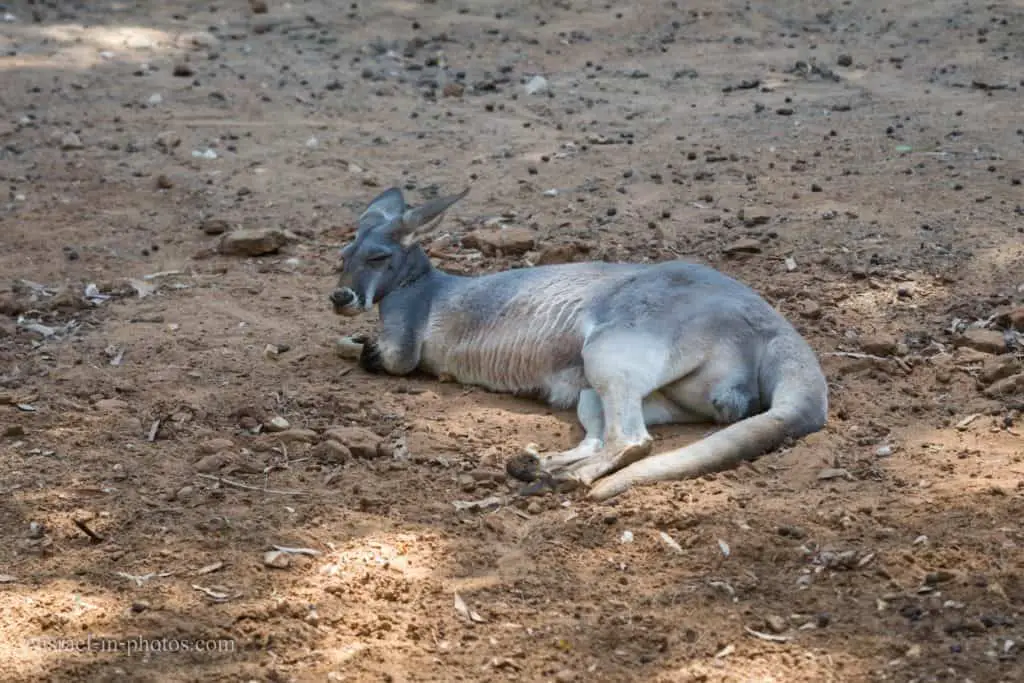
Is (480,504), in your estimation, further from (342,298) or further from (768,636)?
(342,298)

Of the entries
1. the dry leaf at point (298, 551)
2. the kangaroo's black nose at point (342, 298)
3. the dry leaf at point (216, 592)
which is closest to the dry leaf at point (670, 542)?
the dry leaf at point (298, 551)

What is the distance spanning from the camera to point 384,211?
609 centimetres

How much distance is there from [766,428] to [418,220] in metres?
1.93

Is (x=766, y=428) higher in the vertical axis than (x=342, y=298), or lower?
higher

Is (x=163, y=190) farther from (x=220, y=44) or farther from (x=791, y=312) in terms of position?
(x=791, y=312)

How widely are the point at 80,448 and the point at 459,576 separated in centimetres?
148

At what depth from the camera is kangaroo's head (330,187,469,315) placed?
5.84 meters

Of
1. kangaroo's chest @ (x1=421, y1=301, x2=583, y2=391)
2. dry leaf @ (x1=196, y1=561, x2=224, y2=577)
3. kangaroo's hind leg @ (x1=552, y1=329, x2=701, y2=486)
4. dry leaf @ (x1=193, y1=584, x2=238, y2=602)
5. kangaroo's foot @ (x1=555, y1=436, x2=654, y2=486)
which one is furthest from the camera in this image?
kangaroo's chest @ (x1=421, y1=301, x2=583, y2=391)

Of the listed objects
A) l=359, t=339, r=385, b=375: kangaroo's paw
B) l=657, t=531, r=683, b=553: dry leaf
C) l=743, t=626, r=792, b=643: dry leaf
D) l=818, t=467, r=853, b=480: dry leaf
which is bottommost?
l=359, t=339, r=385, b=375: kangaroo's paw

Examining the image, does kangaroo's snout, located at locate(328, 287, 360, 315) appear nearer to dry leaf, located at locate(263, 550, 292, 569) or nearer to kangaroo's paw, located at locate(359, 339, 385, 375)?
kangaroo's paw, located at locate(359, 339, 385, 375)

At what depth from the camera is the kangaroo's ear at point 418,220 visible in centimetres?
585

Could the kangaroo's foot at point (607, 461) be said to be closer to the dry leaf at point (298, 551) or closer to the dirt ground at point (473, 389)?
the dirt ground at point (473, 389)

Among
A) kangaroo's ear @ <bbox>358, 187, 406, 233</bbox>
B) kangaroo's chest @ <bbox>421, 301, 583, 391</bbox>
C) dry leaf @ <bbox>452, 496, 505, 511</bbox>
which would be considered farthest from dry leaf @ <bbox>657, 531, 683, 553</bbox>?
kangaroo's ear @ <bbox>358, 187, 406, 233</bbox>

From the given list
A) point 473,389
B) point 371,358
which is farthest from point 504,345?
point 371,358
